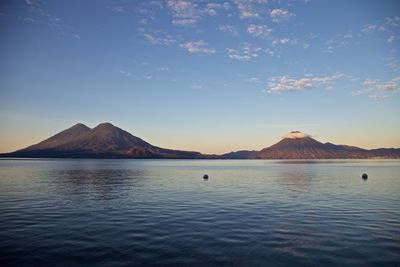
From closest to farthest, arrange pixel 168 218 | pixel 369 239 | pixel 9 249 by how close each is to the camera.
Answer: pixel 9 249
pixel 369 239
pixel 168 218

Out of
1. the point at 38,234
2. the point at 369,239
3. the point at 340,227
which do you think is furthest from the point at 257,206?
the point at 38,234

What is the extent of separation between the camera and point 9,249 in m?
17.8

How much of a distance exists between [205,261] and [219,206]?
782 inches

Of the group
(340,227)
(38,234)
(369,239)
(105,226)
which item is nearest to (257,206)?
(340,227)

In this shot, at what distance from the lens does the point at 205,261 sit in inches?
623

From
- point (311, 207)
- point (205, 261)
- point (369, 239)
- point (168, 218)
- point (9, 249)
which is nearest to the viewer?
point (205, 261)

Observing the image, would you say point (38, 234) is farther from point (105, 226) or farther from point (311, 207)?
point (311, 207)

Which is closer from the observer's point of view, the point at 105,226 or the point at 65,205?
the point at 105,226

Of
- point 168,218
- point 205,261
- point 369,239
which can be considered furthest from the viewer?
point 168,218

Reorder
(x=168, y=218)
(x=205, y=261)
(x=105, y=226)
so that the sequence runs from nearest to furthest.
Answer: (x=205, y=261) → (x=105, y=226) → (x=168, y=218)

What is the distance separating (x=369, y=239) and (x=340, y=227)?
3966 mm

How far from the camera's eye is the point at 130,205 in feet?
117

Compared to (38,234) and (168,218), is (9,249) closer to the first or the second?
(38,234)

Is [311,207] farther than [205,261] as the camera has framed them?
Yes
